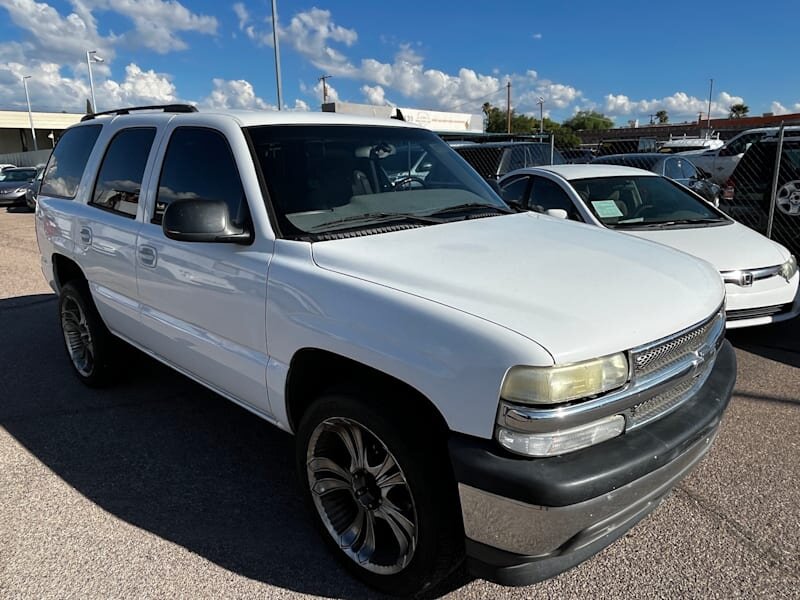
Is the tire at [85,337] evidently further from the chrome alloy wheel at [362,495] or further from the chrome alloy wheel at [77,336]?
the chrome alloy wheel at [362,495]

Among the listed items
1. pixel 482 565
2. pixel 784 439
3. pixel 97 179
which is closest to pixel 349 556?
pixel 482 565

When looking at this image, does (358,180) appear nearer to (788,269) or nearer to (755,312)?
(755,312)

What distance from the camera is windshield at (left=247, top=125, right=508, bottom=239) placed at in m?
2.88

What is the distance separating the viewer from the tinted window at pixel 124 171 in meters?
3.70

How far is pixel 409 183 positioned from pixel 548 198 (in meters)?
3.49

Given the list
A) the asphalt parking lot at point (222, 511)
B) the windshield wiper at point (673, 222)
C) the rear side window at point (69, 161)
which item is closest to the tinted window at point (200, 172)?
the rear side window at point (69, 161)

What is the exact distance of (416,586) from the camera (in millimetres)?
2324

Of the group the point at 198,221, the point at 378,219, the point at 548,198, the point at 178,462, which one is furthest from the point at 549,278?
the point at 548,198

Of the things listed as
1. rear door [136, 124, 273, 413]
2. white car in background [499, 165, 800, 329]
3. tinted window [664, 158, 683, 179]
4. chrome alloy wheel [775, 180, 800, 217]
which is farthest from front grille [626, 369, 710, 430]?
tinted window [664, 158, 683, 179]

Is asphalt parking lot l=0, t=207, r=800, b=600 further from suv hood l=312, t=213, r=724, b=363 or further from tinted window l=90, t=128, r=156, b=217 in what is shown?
tinted window l=90, t=128, r=156, b=217

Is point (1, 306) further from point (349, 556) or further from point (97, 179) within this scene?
point (349, 556)

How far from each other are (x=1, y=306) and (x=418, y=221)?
6520mm

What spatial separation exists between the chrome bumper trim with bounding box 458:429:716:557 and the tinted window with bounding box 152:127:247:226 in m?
1.68

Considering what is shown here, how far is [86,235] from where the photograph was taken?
13.7 ft
